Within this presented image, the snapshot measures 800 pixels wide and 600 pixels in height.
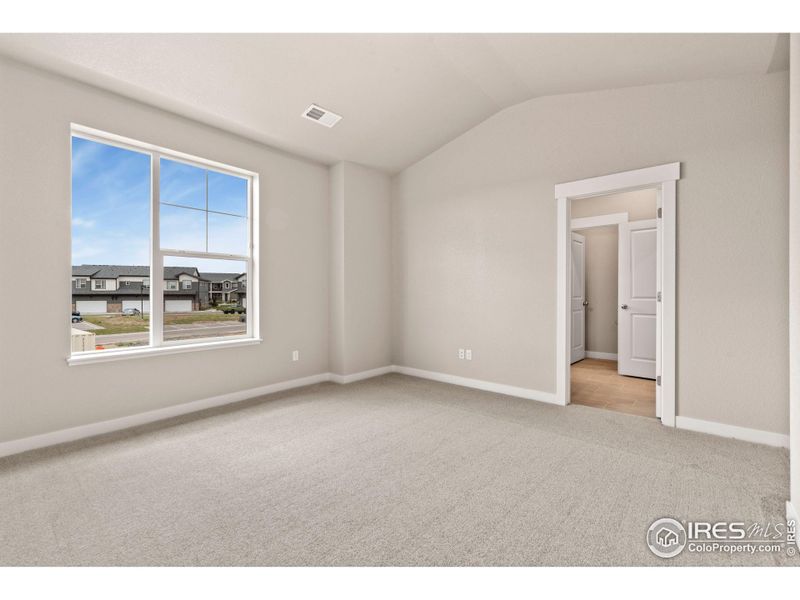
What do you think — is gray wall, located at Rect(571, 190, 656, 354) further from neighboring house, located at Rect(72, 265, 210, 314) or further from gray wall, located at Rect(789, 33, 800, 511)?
neighboring house, located at Rect(72, 265, 210, 314)

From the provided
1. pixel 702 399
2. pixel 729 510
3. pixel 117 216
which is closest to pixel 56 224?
pixel 117 216

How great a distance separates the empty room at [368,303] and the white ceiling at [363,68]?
3cm

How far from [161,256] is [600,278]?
6057 mm

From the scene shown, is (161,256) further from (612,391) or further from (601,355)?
(601,355)

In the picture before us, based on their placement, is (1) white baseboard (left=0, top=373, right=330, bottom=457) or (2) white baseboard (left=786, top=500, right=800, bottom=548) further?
(1) white baseboard (left=0, top=373, right=330, bottom=457)

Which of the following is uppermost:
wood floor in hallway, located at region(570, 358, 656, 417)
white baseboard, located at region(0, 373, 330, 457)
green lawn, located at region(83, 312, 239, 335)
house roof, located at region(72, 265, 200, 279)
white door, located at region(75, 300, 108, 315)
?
house roof, located at region(72, 265, 200, 279)

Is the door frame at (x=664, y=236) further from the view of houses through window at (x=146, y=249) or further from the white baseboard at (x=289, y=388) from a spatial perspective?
the view of houses through window at (x=146, y=249)

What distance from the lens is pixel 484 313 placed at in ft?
14.6

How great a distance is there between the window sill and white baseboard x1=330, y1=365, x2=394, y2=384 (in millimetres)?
1087

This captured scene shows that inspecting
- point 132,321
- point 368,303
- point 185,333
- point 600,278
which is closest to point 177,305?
point 185,333

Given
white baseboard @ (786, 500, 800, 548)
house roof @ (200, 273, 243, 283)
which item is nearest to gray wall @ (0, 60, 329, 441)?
house roof @ (200, 273, 243, 283)

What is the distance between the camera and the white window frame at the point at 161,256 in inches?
124

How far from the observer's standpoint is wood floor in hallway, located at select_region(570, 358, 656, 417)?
12.6ft

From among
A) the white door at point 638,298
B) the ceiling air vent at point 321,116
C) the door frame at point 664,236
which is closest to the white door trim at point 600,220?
the white door at point 638,298
